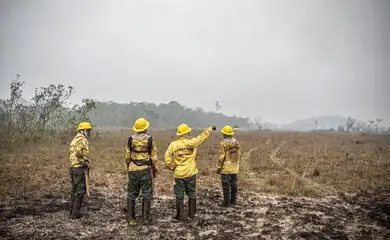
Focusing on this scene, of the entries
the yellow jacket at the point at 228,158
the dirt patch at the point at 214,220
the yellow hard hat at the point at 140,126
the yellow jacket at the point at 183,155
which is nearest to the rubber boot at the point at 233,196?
the dirt patch at the point at 214,220

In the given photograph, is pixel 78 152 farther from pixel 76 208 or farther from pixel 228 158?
pixel 228 158

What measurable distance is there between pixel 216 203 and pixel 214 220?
1480mm

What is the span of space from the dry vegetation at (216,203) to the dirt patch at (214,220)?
0.06 feet

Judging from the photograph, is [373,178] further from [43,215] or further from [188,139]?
[43,215]

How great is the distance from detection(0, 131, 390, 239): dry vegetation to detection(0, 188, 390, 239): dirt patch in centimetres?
2

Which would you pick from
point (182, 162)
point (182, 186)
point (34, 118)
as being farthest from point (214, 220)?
point (34, 118)

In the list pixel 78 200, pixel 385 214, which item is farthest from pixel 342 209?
pixel 78 200

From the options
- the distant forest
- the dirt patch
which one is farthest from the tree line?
the distant forest

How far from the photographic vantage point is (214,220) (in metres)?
6.99

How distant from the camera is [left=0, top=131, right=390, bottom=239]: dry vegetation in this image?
6242 mm

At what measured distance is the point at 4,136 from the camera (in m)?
17.9

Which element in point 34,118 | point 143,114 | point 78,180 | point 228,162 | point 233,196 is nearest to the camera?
point 78,180

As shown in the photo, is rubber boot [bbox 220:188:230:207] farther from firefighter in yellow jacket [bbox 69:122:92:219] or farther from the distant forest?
the distant forest

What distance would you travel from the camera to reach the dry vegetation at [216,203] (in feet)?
20.5
